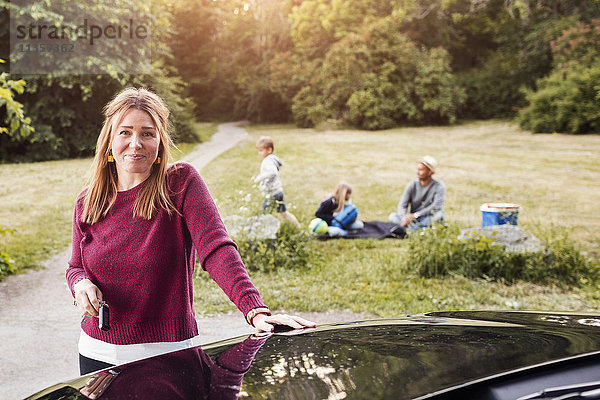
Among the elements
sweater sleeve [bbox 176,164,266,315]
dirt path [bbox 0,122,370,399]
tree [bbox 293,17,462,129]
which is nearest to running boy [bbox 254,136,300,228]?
dirt path [bbox 0,122,370,399]

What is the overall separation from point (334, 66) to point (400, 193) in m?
13.3

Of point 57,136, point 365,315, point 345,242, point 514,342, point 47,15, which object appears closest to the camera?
point 514,342

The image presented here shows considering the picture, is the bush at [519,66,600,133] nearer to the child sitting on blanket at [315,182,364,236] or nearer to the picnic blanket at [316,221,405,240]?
the picnic blanket at [316,221,405,240]

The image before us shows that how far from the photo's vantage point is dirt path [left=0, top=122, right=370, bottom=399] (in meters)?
3.90

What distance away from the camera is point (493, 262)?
19.4ft

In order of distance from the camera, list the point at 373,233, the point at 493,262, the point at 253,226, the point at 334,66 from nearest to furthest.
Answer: the point at 493,262, the point at 253,226, the point at 373,233, the point at 334,66

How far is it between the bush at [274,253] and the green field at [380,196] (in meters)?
0.15

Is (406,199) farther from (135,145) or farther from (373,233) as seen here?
(135,145)

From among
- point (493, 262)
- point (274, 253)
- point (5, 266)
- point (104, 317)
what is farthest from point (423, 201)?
point (104, 317)

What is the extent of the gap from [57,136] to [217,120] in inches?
212

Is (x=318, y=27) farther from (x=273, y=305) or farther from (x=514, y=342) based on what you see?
(x=514, y=342)

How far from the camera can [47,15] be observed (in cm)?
1378

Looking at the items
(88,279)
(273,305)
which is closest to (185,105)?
(273,305)

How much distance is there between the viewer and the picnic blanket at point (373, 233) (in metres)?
8.10
